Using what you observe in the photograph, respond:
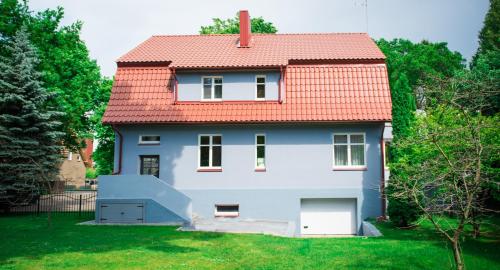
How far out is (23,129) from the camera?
850 inches

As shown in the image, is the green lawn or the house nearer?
the green lawn

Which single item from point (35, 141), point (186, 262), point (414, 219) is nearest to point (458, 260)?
point (186, 262)

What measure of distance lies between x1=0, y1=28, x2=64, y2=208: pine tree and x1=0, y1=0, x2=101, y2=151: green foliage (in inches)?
83.1

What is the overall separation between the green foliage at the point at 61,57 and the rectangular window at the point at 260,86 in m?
11.6

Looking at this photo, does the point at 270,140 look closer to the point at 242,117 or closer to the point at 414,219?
the point at 242,117

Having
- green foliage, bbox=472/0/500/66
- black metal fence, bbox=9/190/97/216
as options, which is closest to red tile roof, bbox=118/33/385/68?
black metal fence, bbox=9/190/97/216

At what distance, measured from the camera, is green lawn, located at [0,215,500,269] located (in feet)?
32.6

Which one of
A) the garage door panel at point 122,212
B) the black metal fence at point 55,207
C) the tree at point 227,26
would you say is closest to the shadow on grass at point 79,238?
the garage door panel at point 122,212

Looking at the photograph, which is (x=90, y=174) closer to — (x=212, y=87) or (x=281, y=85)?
(x=212, y=87)

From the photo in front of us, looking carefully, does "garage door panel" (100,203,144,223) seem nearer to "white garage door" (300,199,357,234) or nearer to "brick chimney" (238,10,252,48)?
"white garage door" (300,199,357,234)

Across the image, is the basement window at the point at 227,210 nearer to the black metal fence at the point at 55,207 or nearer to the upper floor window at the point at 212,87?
the upper floor window at the point at 212,87

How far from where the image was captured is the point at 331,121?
1881cm

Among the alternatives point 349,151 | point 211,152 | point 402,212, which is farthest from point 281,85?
point 402,212

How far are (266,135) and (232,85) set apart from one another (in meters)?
2.91
